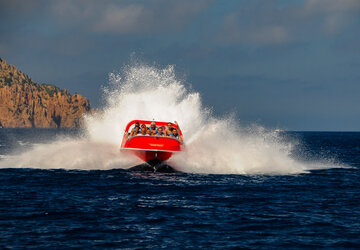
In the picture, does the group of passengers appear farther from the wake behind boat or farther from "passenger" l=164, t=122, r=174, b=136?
the wake behind boat

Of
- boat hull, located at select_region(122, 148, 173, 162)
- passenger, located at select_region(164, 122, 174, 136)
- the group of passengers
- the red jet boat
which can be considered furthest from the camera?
passenger, located at select_region(164, 122, 174, 136)

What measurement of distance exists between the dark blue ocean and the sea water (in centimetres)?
3

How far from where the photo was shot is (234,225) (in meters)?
14.4

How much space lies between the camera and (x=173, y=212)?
52.7 feet

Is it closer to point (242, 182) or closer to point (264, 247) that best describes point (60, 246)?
point (264, 247)

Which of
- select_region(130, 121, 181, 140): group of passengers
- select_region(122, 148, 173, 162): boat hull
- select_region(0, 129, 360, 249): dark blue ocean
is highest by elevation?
select_region(130, 121, 181, 140): group of passengers

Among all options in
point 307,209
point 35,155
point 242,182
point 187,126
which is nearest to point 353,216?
point 307,209

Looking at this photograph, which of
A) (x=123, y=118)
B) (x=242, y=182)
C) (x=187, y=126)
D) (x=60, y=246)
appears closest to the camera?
(x=60, y=246)

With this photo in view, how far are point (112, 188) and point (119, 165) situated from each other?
744 cm

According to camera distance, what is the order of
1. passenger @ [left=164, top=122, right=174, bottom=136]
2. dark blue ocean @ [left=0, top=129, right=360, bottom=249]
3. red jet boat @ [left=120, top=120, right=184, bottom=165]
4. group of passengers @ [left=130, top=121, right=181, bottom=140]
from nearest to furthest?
dark blue ocean @ [left=0, top=129, right=360, bottom=249]
red jet boat @ [left=120, top=120, right=184, bottom=165]
group of passengers @ [left=130, top=121, right=181, bottom=140]
passenger @ [left=164, top=122, right=174, bottom=136]

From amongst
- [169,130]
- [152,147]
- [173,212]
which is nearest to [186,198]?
[173,212]

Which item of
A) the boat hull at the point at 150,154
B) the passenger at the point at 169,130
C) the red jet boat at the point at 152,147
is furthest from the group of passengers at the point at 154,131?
the boat hull at the point at 150,154

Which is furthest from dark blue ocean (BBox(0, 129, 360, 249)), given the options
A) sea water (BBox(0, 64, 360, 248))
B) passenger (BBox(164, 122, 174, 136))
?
passenger (BBox(164, 122, 174, 136))

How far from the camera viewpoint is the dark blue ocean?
12.7 m
